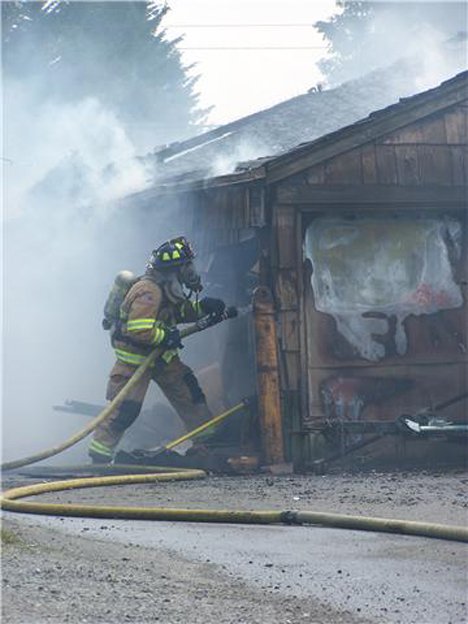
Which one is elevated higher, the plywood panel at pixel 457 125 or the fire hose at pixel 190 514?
the plywood panel at pixel 457 125

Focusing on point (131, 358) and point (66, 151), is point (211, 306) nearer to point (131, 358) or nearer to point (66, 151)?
point (131, 358)

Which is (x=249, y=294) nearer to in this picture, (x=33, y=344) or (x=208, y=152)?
(x=208, y=152)

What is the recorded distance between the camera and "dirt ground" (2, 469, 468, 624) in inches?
204

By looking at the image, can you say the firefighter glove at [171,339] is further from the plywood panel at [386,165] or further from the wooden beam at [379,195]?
the plywood panel at [386,165]

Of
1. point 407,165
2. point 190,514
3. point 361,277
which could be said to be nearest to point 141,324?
point 361,277

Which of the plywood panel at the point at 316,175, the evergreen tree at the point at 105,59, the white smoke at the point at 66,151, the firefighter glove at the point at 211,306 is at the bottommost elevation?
the firefighter glove at the point at 211,306

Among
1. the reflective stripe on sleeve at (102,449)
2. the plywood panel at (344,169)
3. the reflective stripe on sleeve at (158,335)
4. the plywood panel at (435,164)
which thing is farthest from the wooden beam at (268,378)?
the plywood panel at (435,164)

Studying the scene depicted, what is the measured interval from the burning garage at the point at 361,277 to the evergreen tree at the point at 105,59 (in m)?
24.6

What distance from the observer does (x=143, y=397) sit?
37.0ft

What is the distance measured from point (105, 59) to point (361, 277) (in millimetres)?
29411

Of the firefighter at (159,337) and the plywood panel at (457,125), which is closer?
the firefighter at (159,337)

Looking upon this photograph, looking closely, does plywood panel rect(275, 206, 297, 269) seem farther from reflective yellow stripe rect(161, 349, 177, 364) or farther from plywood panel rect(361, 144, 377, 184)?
reflective yellow stripe rect(161, 349, 177, 364)

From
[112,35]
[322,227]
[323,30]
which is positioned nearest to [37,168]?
[322,227]

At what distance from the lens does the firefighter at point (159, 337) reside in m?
11.1
